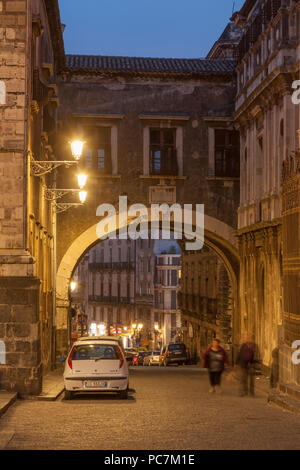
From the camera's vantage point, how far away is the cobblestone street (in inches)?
424

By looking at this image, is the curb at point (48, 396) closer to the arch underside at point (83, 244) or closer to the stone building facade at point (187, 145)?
the stone building facade at point (187, 145)

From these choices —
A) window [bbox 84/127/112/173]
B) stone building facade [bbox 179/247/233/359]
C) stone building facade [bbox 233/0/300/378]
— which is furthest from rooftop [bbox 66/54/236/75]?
stone building facade [bbox 179/247/233/359]

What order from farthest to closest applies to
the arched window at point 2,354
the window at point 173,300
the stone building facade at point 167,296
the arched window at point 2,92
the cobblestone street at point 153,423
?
the window at point 173,300
the stone building facade at point 167,296
the arched window at point 2,92
the arched window at point 2,354
the cobblestone street at point 153,423

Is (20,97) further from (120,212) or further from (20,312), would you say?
(120,212)

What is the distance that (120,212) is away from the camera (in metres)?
31.4

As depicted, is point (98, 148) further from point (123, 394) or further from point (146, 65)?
point (123, 394)

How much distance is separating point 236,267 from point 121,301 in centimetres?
6512

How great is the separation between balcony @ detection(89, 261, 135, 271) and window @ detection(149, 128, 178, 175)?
65.4 m

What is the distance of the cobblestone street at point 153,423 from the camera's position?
10.8 m

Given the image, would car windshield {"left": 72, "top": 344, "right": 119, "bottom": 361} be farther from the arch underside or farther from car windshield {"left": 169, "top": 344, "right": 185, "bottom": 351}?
Answer: car windshield {"left": 169, "top": 344, "right": 185, "bottom": 351}

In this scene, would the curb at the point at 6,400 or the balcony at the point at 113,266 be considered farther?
the balcony at the point at 113,266

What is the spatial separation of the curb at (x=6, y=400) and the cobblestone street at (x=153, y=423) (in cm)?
13

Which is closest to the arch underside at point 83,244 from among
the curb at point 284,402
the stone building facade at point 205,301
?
the stone building facade at point 205,301

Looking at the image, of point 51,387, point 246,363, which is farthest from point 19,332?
point 246,363
